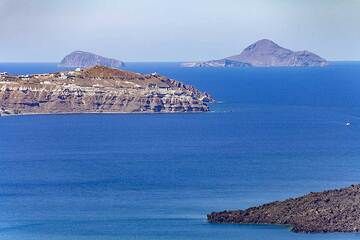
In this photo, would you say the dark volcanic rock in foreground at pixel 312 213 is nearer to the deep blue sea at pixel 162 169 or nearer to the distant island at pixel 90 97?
the deep blue sea at pixel 162 169

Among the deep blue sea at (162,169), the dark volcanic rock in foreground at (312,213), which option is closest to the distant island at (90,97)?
the deep blue sea at (162,169)

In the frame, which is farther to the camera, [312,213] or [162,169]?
[162,169]

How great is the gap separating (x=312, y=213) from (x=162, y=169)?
98.0ft

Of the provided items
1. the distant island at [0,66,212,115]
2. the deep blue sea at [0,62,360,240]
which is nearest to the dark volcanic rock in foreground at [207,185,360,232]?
the deep blue sea at [0,62,360,240]

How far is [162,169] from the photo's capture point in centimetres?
8656

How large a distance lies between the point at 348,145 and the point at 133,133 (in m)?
27.9

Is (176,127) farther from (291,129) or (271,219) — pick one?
(271,219)

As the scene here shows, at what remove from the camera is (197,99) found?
151250 mm

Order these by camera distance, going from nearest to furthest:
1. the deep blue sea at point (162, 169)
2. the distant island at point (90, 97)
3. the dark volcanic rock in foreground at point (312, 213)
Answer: the dark volcanic rock in foreground at point (312, 213), the deep blue sea at point (162, 169), the distant island at point (90, 97)

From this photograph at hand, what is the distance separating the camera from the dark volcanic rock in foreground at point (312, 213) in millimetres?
55875

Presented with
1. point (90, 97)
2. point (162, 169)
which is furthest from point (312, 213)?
point (90, 97)

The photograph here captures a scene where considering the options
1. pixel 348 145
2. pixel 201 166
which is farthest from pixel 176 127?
pixel 201 166

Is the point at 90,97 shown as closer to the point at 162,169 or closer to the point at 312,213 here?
the point at 162,169

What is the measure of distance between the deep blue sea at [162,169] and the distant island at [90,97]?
11.9ft
